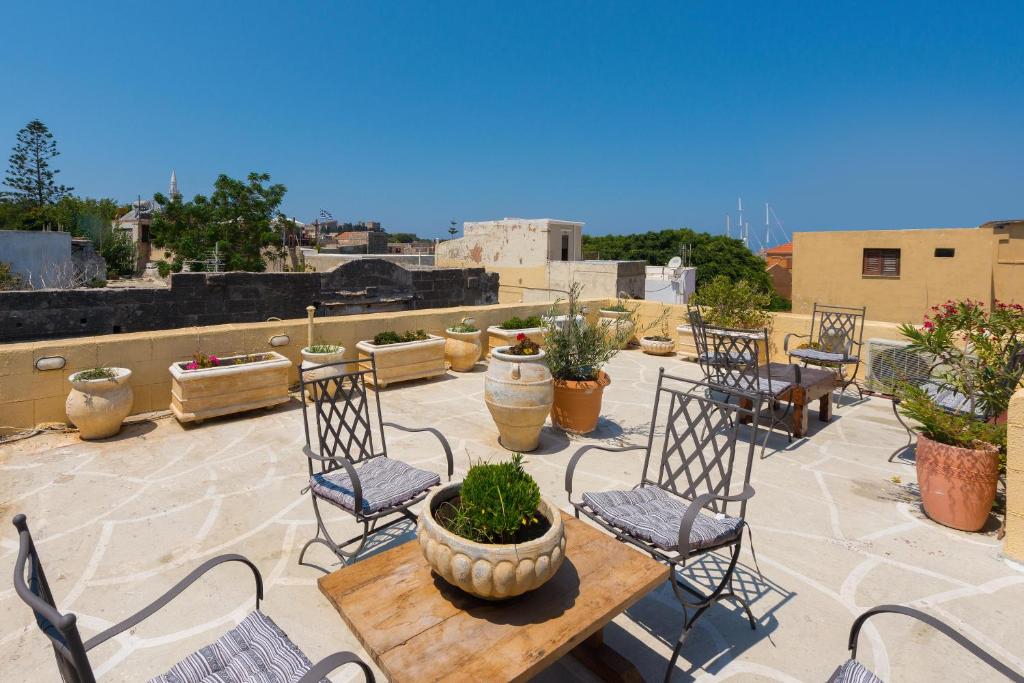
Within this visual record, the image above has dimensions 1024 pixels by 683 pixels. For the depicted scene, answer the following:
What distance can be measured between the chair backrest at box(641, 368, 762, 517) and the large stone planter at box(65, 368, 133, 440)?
15.4 feet

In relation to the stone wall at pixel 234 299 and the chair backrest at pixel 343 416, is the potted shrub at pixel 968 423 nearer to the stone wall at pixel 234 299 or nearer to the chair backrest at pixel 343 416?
the chair backrest at pixel 343 416

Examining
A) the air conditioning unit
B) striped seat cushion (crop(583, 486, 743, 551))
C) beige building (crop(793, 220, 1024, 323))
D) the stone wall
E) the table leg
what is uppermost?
beige building (crop(793, 220, 1024, 323))

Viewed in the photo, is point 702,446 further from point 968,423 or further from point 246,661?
point 246,661

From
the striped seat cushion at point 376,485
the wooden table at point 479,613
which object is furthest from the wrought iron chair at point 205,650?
the striped seat cushion at point 376,485

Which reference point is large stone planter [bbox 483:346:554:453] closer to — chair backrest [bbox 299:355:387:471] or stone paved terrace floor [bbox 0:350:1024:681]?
stone paved terrace floor [bbox 0:350:1024:681]

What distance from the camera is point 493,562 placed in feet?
5.75

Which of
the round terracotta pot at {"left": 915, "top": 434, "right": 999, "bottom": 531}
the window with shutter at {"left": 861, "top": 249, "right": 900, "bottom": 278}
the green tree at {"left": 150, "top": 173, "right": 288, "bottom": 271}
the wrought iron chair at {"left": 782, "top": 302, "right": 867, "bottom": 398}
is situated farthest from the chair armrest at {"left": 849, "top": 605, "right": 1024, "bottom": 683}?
the green tree at {"left": 150, "top": 173, "right": 288, "bottom": 271}

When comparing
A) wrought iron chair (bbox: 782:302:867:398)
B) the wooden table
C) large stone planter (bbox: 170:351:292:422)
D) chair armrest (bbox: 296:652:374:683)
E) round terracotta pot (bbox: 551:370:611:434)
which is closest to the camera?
chair armrest (bbox: 296:652:374:683)

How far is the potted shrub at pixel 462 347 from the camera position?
7832 millimetres

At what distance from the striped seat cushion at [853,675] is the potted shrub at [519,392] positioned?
2.98 m

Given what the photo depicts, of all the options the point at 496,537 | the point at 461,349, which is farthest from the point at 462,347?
the point at 496,537

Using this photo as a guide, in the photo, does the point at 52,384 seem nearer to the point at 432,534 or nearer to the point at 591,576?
the point at 432,534

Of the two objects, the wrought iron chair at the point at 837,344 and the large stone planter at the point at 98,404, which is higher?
the wrought iron chair at the point at 837,344

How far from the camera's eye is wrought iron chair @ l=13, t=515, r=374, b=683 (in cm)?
130
